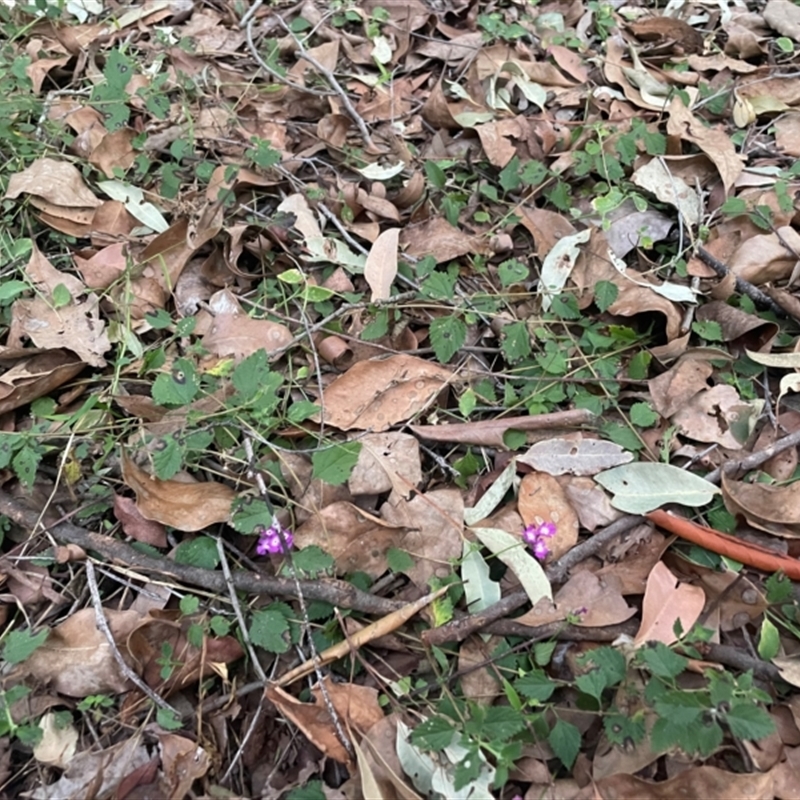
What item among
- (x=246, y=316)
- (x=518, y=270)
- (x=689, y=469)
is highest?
(x=246, y=316)

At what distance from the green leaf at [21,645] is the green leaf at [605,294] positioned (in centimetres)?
127

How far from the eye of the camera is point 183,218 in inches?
71.8

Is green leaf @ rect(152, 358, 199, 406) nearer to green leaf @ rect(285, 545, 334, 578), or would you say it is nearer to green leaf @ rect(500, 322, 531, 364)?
green leaf @ rect(285, 545, 334, 578)

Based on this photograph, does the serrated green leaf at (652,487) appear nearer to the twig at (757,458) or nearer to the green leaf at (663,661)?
the twig at (757,458)

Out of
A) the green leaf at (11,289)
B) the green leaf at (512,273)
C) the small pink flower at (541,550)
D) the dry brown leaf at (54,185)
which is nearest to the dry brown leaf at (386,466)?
the small pink flower at (541,550)

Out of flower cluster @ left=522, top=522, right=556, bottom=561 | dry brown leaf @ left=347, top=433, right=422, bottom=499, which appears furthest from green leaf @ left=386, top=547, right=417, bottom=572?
flower cluster @ left=522, top=522, right=556, bottom=561

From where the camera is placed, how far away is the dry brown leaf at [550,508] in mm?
1386

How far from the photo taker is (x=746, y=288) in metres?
1.67

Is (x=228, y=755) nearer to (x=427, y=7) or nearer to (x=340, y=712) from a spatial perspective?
(x=340, y=712)

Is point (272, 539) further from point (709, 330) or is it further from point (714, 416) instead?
point (709, 330)

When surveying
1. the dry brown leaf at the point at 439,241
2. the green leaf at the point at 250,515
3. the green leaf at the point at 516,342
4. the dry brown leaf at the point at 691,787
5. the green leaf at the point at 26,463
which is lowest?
Answer: the dry brown leaf at the point at 691,787

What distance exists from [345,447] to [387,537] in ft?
0.61

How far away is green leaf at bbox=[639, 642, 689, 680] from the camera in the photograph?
44.5 inches

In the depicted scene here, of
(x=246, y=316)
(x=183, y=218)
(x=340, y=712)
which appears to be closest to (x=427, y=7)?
(x=183, y=218)
